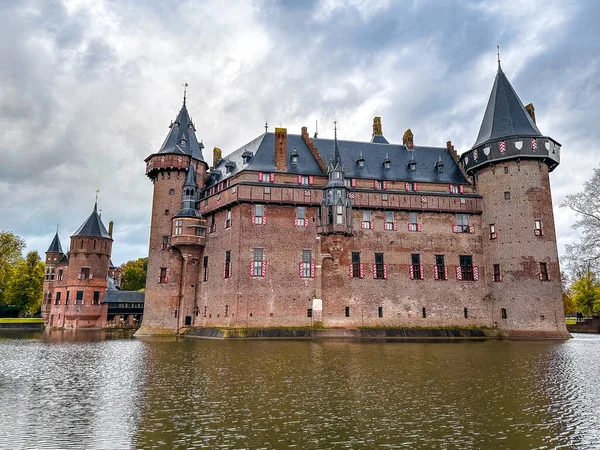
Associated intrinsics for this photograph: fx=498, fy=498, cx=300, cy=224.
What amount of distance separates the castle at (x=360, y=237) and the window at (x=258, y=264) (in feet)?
0.50

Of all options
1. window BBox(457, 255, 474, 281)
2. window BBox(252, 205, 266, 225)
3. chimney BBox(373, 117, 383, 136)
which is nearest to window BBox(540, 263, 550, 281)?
window BBox(457, 255, 474, 281)

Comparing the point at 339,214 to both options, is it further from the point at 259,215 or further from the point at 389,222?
the point at 259,215

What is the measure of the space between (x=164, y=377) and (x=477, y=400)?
954 centimetres

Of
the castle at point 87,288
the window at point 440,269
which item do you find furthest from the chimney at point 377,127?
the castle at point 87,288

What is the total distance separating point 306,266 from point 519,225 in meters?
17.3

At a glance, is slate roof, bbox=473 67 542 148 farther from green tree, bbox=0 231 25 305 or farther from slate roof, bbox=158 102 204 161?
green tree, bbox=0 231 25 305

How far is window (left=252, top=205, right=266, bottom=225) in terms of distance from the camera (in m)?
38.5

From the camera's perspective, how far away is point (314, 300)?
125 feet

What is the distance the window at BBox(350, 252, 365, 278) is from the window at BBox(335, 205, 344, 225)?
318 cm

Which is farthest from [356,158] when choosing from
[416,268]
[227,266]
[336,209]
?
[227,266]

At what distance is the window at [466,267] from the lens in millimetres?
41384

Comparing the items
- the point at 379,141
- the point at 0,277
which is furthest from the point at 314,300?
the point at 0,277

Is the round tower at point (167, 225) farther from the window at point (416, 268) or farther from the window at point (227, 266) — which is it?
the window at point (416, 268)

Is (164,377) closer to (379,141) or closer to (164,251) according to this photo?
(164,251)
